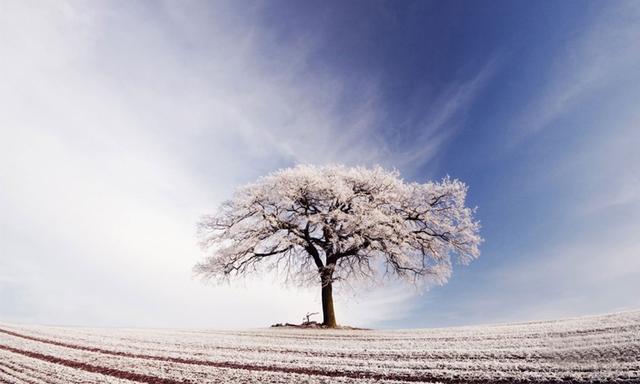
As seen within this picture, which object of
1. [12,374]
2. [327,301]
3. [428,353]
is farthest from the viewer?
[327,301]

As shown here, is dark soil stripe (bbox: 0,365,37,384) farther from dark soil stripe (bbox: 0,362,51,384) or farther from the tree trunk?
the tree trunk

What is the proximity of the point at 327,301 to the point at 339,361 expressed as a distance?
1687 cm

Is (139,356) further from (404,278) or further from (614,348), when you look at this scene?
(404,278)

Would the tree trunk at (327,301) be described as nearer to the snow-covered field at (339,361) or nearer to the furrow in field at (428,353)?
the snow-covered field at (339,361)

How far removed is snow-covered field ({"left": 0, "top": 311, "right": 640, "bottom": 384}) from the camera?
33.9 ft

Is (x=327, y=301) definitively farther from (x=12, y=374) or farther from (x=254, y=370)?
(x=12, y=374)

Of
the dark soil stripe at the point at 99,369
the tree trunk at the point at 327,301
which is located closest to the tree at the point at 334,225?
the tree trunk at the point at 327,301

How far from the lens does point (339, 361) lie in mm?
12523

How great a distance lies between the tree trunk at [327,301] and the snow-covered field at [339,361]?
11968mm

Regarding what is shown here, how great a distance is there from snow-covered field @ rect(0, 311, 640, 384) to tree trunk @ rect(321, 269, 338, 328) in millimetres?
11968

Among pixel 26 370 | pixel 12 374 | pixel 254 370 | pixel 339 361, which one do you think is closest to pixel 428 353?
pixel 339 361

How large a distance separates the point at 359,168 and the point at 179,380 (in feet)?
74.7

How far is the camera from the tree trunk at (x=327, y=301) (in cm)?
2867

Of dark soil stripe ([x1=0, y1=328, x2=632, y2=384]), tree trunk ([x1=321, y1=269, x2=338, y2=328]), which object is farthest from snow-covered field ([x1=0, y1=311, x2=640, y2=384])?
tree trunk ([x1=321, y1=269, x2=338, y2=328])
